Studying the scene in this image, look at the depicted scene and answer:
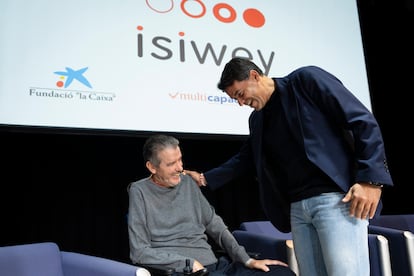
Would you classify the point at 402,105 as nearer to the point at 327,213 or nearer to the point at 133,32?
the point at 133,32

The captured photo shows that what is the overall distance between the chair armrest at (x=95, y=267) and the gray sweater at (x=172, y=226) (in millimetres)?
197

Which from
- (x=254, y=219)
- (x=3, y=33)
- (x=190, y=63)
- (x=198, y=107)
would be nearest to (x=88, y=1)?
(x=3, y=33)

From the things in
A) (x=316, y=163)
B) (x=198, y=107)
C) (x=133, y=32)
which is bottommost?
(x=316, y=163)

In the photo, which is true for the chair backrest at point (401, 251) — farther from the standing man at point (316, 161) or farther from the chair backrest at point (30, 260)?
the chair backrest at point (30, 260)

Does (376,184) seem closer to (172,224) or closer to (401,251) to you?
(172,224)

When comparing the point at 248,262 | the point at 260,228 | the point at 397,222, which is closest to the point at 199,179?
the point at 248,262

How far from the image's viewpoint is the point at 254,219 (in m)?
2.89

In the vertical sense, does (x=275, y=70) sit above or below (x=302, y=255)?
above

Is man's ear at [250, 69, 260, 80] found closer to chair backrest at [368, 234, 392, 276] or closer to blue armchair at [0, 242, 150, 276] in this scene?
blue armchair at [0, 242, 150, 276]

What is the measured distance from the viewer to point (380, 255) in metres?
2.09

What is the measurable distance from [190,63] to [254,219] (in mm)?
1046

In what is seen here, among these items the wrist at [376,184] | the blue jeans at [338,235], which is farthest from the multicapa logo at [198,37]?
the wrist at [376,184]

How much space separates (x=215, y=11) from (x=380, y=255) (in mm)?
1571

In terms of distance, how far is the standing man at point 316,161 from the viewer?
1.23m
